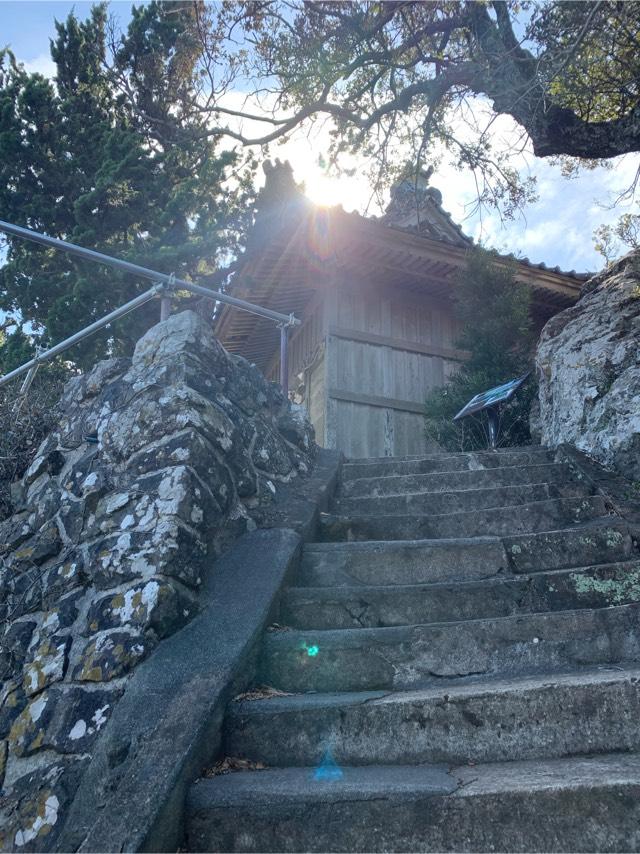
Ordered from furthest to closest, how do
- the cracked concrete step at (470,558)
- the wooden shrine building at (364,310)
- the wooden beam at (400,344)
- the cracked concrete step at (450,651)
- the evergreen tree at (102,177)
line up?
the evergreen tree at (102,177), the wooden beam at (400,344), the wooden shrine building at (364,310), the cracked concrete step at (470,558), the cracked concrete step at (450,651)

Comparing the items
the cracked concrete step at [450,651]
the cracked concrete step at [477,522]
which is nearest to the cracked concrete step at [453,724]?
the cracked concrete step at [450,651]

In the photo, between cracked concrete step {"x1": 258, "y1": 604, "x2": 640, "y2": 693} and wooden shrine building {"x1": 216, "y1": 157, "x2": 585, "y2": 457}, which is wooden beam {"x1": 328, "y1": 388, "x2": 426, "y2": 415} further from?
cracked concrete step {"x1": 258, "y1": 604, "x2": 640, "y2": 693}

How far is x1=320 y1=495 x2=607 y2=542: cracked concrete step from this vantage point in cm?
379

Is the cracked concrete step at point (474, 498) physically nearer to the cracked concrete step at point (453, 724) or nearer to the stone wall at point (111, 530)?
the stone wall at point (111, 530)

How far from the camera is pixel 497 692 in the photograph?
7.31ft

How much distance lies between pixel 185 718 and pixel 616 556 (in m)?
2.29

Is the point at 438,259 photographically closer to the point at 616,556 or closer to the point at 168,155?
the point at 168,155

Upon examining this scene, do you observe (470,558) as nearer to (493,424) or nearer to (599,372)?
(599,372)

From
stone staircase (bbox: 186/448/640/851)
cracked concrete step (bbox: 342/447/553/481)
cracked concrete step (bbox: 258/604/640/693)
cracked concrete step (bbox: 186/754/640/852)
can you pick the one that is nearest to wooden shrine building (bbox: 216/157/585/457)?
cracked concrete step (bbox: 342/447/553/481)

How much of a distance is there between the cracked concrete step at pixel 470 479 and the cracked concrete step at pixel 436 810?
2.58 metres

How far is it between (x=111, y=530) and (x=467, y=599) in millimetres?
1681

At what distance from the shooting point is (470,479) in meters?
4.60

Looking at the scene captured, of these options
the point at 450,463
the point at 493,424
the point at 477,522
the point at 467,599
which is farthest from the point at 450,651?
the point at 493,424

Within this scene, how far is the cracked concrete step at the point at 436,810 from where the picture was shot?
5.71 feet
